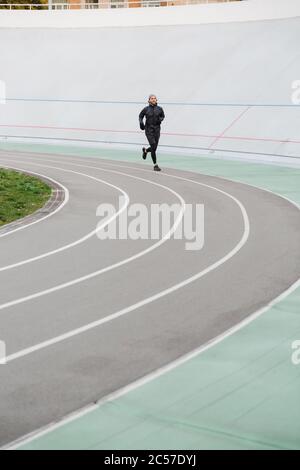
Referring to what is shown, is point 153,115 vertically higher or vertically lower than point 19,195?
higher

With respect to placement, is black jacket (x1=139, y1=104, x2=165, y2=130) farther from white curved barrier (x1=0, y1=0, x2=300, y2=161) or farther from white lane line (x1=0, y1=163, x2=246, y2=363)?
white lane line (x1=0, y1=163, x2=246, y2=363)

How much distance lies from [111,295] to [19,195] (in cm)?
953

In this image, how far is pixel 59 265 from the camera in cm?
1136

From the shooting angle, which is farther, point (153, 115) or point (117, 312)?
point (153, 115)

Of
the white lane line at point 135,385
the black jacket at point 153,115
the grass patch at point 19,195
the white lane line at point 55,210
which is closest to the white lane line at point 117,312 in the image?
the white lane line at point 135,385

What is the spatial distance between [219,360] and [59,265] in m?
4.53

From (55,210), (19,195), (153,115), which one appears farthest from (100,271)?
(153,115)

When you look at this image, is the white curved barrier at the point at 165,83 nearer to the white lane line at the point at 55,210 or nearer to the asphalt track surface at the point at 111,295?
the white lane line at the point at 55,210

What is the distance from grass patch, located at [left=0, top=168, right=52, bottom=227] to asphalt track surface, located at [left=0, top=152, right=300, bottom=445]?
2.66ft

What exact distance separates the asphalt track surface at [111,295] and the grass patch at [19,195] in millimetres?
810

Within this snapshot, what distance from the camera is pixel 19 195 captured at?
18.7 meters

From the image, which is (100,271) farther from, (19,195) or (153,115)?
(153,115)

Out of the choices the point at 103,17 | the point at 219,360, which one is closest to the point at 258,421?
the point at 219,360

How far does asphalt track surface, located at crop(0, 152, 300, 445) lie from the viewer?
271 inches
